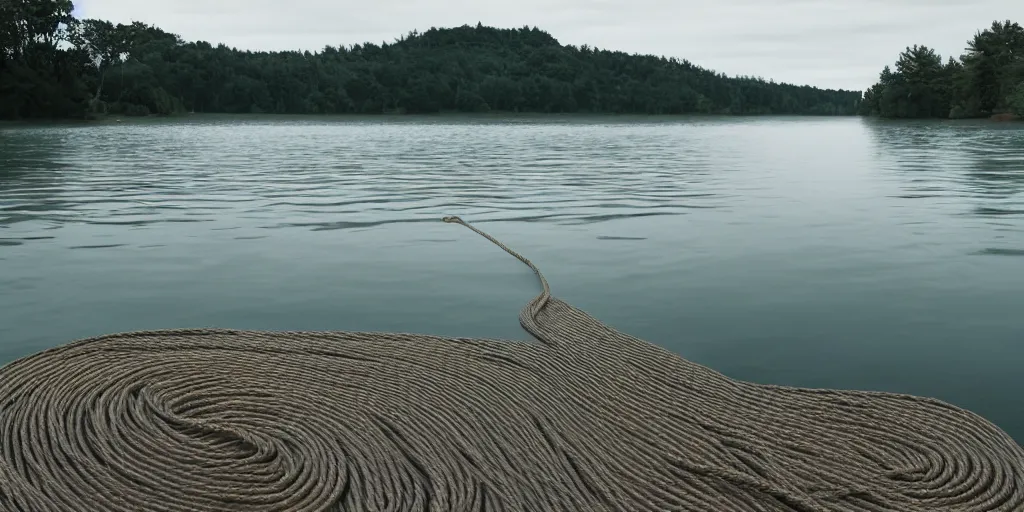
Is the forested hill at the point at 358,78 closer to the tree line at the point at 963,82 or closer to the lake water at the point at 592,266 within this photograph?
the tree line at the point at 963,82

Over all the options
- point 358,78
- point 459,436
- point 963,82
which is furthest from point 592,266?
point 358,78

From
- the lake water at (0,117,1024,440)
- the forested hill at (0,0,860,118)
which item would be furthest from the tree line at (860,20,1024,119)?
the lake water at (0,117,1024,440)

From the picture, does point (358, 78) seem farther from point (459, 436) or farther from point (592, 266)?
point (459, 436)

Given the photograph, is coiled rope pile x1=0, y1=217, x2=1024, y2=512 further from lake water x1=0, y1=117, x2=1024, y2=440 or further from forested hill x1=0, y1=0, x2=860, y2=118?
forested hill x1=0, y1=0, x2=860, y2=118

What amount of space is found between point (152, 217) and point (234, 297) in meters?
3.72

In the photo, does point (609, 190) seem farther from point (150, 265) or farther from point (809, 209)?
point (150, 265)

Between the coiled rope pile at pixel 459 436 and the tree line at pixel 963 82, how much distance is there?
161 feet

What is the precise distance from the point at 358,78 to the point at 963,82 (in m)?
49.3

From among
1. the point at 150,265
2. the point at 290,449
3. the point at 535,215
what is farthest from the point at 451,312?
the point at 535,215

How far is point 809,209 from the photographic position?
8.71 meters

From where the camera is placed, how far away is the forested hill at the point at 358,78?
149 feet

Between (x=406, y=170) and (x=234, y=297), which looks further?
(x=406, y=170)

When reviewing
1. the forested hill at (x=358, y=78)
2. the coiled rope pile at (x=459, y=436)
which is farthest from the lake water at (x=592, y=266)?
the forested hill at (x=358, y=78)

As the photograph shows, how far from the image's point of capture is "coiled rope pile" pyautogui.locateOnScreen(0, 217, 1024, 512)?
2621 mm
